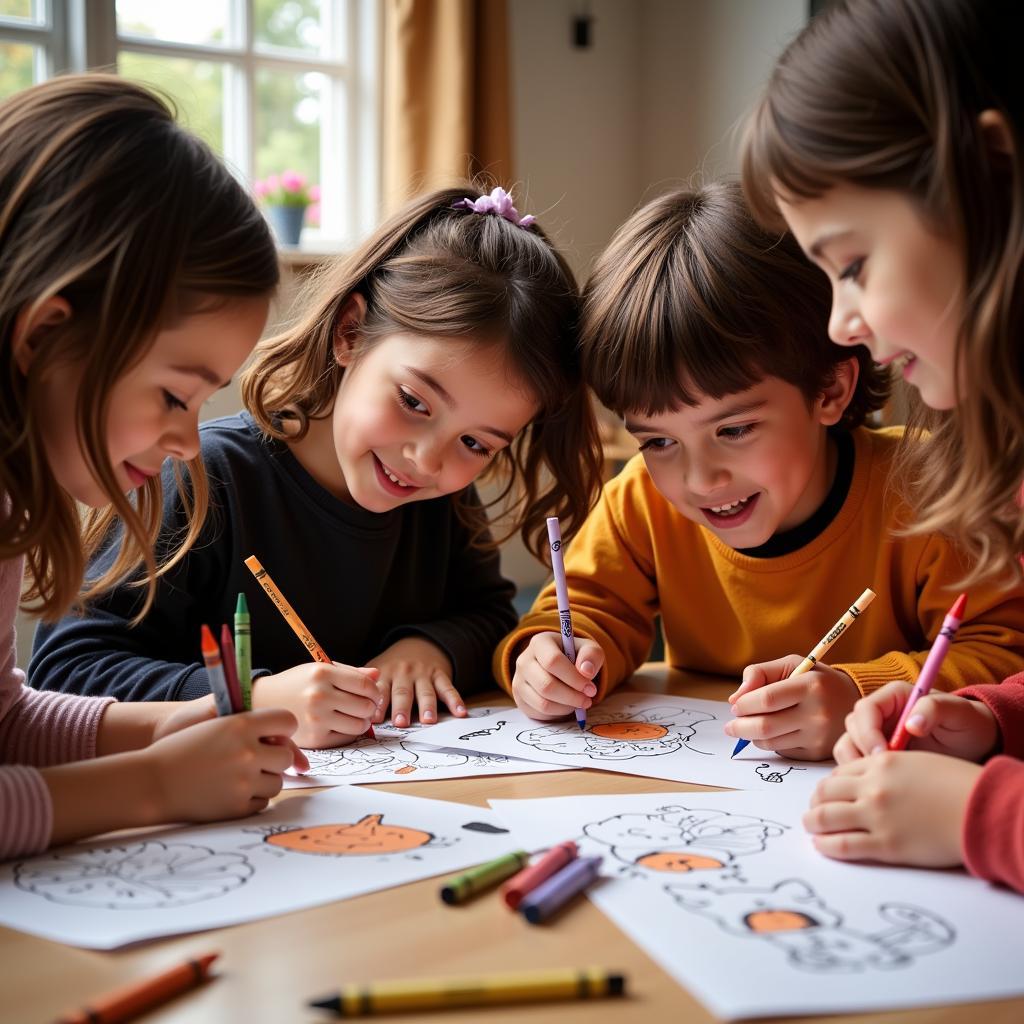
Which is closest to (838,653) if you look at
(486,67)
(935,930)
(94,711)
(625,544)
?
(625,544)

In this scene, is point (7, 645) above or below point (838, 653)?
above

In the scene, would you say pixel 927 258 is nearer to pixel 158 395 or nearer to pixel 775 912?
pixel 775 912

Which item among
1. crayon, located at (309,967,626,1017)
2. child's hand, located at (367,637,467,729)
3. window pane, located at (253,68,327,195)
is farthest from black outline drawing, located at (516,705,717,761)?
window pane, located at (253,68,327,195)

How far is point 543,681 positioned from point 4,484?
546mm

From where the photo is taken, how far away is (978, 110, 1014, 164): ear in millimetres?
801

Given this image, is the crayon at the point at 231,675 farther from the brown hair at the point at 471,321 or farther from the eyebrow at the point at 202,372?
the brown hair at the point at 471,321

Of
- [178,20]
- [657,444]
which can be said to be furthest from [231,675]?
[178,20]

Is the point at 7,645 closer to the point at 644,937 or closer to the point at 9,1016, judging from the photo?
the point at 9,1016

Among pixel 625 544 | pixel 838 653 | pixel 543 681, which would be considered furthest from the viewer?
pixel 625 544

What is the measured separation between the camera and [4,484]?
86 cm

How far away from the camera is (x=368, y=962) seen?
0.63 m

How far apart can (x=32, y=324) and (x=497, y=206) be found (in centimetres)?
70

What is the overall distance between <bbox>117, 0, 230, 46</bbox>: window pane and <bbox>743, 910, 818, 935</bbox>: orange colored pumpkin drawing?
9.05 ft

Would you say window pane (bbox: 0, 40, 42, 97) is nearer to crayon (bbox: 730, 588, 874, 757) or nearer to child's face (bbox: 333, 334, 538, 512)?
child's face (bbox: 333, 334, 538, 512)
